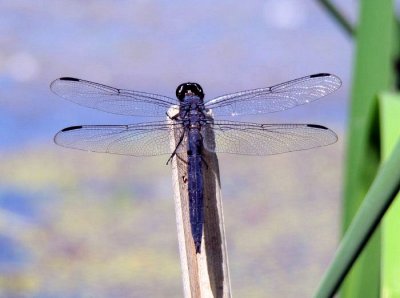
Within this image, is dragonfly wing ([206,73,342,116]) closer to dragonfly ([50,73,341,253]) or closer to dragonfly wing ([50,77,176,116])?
dragonfly ([50,73,341,253])

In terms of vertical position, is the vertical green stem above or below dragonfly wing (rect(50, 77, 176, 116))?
below

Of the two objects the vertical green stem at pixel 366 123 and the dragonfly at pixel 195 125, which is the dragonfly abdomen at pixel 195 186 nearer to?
the dragonfly at pixel 195 125

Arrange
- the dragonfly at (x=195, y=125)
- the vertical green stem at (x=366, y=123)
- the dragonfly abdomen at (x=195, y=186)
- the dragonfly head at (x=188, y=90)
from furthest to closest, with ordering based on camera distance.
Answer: the dragonfly head at (x=188, y=90) < the dragonfly at (x=195, y=125) < the vertical green stem at (x=366, y=123) < the dragonfly abdomen at (x=195, y=186)

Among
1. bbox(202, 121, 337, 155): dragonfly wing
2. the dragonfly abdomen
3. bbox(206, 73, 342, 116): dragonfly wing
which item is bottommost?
the dragonfly abdomen

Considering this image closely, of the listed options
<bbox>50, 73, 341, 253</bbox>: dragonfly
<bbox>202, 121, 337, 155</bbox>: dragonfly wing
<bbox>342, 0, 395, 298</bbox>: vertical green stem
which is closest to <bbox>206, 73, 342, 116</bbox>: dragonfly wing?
<bbox>50, 73, 341, 253</bbox>: dragonfly

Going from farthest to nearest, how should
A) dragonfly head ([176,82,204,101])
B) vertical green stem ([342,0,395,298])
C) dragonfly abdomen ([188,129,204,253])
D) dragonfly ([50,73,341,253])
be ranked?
dragonfly head ([176,82,204,101]), dragonfly ([50,73,341,253]), vertical green stem ([342,0,395,298]), dragonfly abdomen ([188,129,204,253])

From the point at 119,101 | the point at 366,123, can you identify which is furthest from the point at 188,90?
the point at 366,123

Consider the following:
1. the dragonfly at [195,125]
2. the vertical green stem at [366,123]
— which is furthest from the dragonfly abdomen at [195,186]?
the vertical green stem at [366,123]

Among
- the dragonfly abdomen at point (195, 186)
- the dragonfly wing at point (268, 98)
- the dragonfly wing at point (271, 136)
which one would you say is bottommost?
the dragonfly abdomen at point (195, 186)

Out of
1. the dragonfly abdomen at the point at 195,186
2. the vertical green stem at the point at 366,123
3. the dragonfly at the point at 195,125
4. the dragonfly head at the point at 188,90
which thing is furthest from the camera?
the dragonfly head at the point at 188,90
